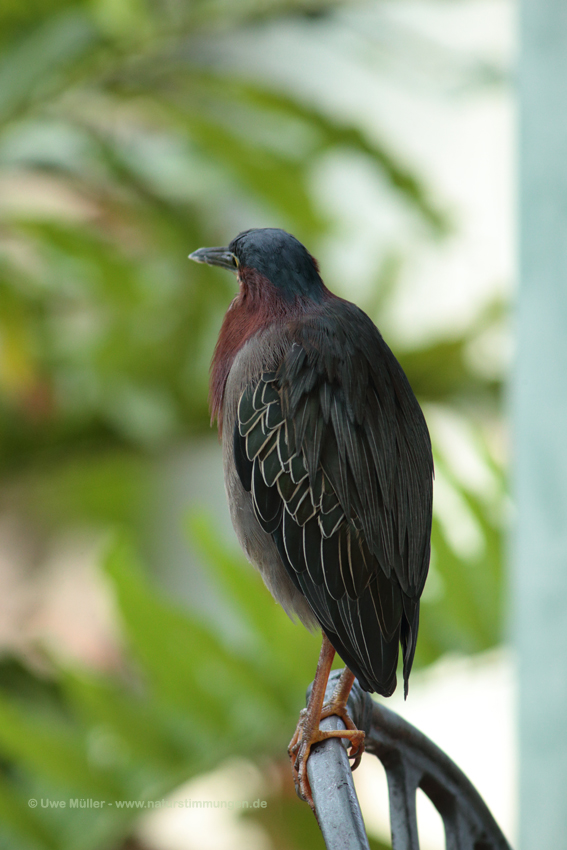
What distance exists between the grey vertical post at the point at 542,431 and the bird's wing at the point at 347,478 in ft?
1.20

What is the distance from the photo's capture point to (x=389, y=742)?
0.40 meters

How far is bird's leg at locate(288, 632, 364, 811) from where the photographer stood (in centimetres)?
35

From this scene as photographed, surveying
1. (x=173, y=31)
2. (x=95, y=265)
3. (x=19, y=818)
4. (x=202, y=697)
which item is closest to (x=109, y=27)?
(x=173, y=31)

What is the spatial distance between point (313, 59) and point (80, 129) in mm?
783

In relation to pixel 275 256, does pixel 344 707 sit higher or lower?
lower

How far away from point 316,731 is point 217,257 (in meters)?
0.19

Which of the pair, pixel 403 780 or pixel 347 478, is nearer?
pixel 347 478

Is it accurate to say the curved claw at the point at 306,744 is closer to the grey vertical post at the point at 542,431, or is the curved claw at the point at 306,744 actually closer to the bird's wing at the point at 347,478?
the bird's wing at the point at 347,478

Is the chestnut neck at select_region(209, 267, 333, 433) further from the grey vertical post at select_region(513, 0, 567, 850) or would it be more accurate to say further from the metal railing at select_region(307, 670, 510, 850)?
the grey vertical post at select_region(513, 0, 567, 850)

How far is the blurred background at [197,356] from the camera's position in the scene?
90 cm

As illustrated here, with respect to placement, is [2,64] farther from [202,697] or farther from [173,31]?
[202,697]

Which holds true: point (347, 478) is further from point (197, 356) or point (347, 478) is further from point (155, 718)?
point (197, 356)

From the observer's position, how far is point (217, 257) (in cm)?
31

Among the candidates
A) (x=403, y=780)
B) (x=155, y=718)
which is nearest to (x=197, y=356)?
(x=155, y=718)
